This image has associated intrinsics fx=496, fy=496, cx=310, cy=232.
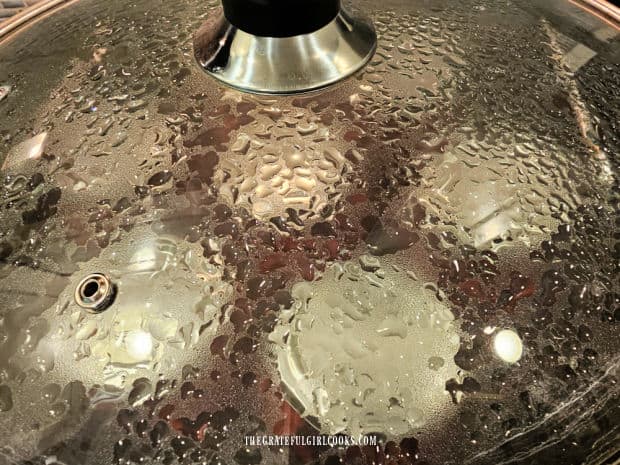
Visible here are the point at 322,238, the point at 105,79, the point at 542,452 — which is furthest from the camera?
the point at 105,79

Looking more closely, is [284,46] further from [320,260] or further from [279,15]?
[320,260]

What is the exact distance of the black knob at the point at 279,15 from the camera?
690mm

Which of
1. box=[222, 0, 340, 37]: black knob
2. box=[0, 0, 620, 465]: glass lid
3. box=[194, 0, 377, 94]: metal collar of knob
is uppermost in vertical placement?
box=[222, 0, 340, 37]: black knob

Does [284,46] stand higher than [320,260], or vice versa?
[284,46]

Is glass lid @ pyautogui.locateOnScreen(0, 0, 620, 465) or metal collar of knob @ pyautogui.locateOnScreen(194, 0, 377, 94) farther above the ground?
metal collar of knob @ pyautogui.locateOnScreen(194, 0, 377, 94)

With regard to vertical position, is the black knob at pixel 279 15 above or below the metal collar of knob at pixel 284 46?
above

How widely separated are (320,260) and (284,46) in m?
0.34

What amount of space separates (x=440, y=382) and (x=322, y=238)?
27cm

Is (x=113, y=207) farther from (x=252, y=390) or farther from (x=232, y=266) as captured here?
(x=252, y=390)

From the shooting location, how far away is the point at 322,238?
2.57 ft

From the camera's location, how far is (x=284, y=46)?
30.4 inches

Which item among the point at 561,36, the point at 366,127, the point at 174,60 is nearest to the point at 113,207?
the point at 174,60

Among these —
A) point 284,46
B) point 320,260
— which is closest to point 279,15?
point 284,46

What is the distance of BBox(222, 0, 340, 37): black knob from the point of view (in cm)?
69
